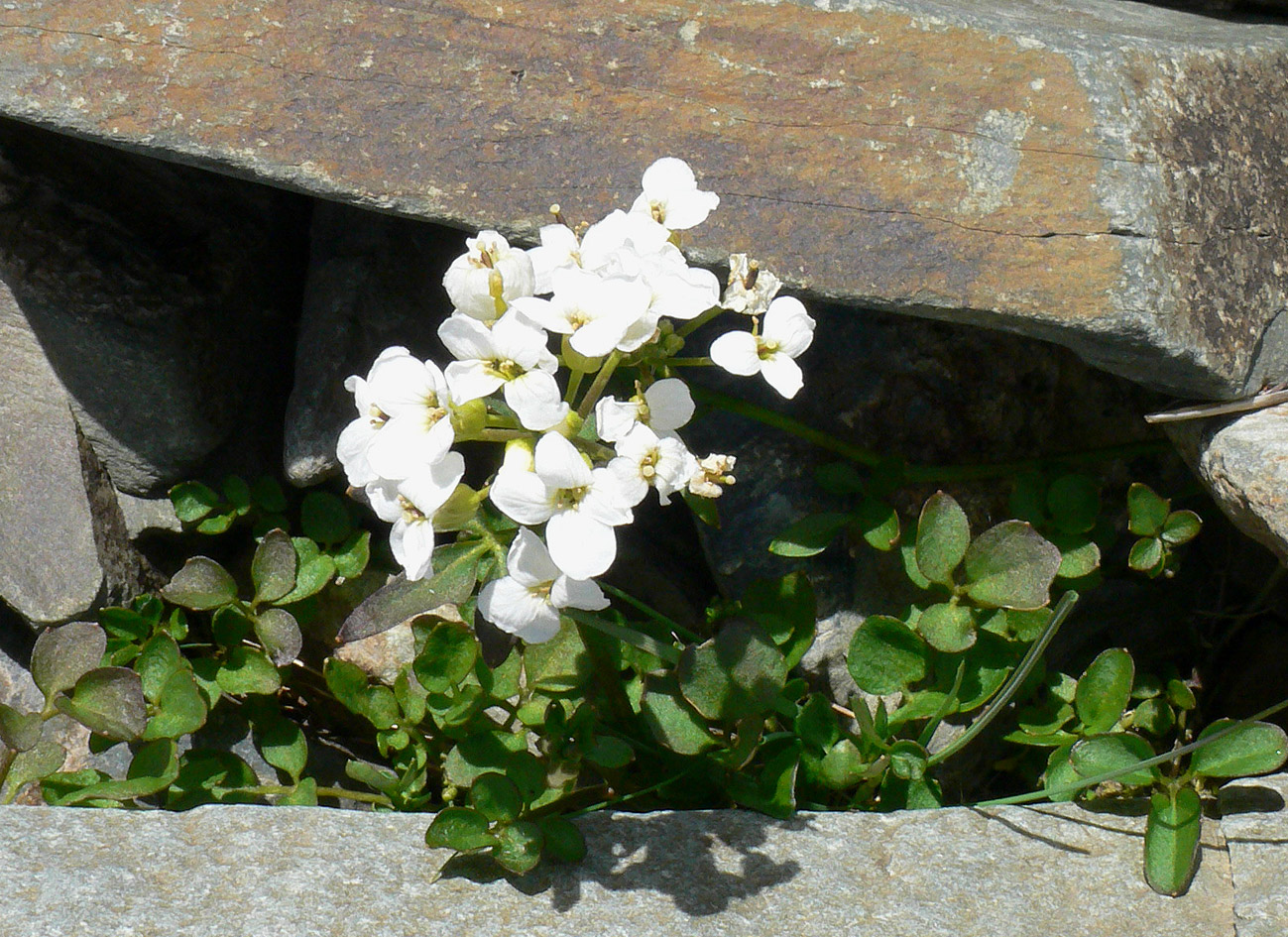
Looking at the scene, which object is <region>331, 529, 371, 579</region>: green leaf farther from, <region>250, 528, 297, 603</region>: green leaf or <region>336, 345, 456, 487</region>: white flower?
<region>336, 345, 456, 487</region>: white flower

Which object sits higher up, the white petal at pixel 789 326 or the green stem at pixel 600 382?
the white petal at pixel 789 326

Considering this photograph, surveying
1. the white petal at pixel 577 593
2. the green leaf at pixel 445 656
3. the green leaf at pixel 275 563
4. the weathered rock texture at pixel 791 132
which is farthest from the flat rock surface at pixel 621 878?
the weathered rock texture at pixel 791 132

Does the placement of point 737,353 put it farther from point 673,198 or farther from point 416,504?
point 416,504

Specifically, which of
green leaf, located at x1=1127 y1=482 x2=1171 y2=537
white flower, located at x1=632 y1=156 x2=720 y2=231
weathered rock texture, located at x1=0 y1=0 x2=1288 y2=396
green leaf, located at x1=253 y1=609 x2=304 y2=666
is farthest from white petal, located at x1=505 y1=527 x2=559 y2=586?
green leaf, located at x1=1127 y1=482 x2=1171 y2=537

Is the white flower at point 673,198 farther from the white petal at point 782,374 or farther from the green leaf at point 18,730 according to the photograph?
the green leaf at point 18,730

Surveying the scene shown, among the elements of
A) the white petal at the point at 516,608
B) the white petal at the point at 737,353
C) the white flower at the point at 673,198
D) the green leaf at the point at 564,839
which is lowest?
the green leaf at the point at 564,839

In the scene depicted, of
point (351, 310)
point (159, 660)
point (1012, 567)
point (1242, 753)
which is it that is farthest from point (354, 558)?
point (1242, 753)
